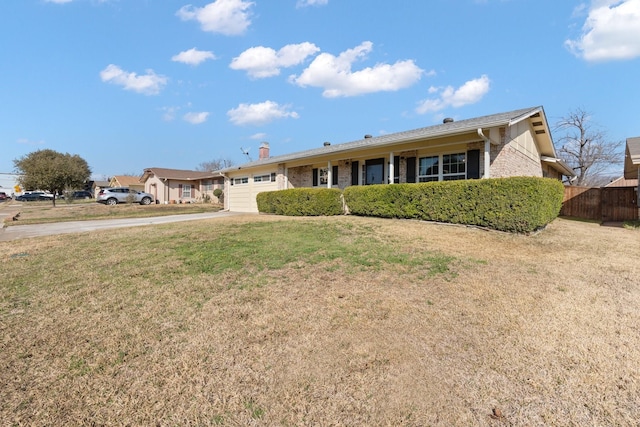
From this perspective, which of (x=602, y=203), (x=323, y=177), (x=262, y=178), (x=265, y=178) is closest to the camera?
(x=602, y=203)

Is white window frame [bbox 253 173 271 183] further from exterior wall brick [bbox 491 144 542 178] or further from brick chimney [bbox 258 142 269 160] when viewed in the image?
exterior wall brick [bbox 491 144 542 178]

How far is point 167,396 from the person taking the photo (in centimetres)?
222

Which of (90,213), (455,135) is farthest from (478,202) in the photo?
(90,213)

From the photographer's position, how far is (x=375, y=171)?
1441cm

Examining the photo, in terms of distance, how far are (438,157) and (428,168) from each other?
581mm

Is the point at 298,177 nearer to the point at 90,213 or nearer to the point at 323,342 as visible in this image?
the point at 90,213

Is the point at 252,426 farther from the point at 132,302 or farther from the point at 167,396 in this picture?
the point at 132,302

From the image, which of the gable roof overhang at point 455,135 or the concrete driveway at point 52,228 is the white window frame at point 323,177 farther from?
the concrete driveway at point 52,228

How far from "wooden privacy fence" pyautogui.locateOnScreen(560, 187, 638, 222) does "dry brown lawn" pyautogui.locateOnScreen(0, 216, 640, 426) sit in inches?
467

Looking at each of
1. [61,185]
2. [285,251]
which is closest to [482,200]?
[285,251]

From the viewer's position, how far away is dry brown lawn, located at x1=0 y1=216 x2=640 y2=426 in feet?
6.98

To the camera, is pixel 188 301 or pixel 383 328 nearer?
pixel 383 328

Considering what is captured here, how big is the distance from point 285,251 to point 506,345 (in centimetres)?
410

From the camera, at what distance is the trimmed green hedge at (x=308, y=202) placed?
13016mm
